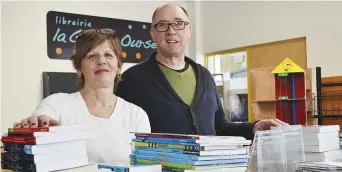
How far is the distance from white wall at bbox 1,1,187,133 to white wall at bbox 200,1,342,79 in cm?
239

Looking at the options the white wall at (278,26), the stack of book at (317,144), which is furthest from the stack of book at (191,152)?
the white wall at (278,26)

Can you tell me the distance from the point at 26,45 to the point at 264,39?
3.14m

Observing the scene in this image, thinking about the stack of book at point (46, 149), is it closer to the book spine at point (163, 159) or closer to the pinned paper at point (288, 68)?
the book spine at point (163, 159)

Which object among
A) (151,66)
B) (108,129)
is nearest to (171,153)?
(108,129)

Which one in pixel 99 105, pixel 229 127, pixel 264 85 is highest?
pixel 264 85

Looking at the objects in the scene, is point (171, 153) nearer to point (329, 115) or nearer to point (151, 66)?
point (151, 66)

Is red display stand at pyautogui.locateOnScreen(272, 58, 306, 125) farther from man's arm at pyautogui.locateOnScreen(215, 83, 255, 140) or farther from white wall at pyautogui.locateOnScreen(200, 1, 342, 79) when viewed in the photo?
white wall at pyautogui.locateOnScreen(200, 1, 342, 79)

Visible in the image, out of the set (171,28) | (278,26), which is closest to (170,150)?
(171,28)

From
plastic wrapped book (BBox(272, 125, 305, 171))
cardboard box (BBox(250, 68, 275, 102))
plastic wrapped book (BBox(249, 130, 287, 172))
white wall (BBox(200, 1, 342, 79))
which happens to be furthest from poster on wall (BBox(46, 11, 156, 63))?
plastic wrapped book (BBox(249, 130, 287, 172))

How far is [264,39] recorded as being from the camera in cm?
580

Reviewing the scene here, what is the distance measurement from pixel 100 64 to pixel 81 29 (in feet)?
14.1

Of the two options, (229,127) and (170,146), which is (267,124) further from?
(170,146)

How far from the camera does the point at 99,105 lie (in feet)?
5.35

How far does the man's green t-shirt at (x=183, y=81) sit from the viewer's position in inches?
82.1
